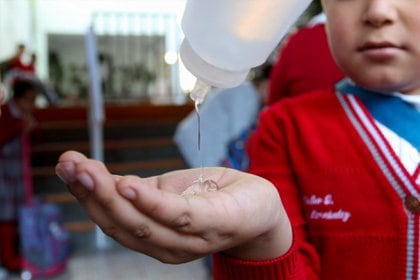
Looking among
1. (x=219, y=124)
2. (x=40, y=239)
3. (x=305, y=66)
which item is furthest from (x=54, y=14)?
(x=305, y=66)

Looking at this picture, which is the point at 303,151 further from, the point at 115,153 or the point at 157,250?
the point at 115,153

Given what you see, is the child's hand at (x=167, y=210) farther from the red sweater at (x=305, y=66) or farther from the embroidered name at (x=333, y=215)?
the red sweater at (x=305, y=66)

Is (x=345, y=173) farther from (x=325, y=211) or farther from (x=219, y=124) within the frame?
(x=219, y=124)

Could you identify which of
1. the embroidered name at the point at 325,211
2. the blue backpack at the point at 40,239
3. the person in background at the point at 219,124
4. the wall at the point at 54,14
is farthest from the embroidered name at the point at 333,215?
the wall at the point at 54,14

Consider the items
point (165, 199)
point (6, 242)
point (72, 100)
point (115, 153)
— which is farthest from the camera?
point (72, 100)

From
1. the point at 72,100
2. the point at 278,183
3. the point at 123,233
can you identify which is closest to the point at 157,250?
the point at 123,233
